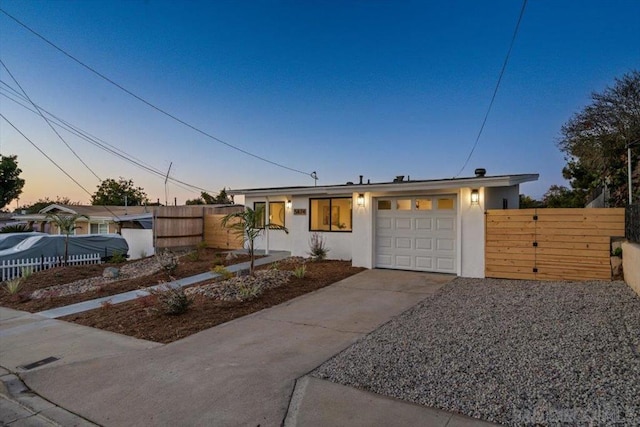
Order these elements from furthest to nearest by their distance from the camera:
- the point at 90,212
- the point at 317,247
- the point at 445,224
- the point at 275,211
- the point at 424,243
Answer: the point at 90,212, the point at 275,211, the point at 317,247, the point at 424,243, the point at 445,224

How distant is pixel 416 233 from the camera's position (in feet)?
32.3

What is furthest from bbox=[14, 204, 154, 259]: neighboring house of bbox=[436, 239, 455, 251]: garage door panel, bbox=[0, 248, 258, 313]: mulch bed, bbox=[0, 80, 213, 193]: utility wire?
bbox=[436, 239, 455, 251]: garage door panel

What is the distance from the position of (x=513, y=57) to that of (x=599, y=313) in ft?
27.0

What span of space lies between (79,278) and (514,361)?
450 inches

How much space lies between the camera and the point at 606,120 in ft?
35.0

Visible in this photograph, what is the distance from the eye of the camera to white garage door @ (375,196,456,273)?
938 cm

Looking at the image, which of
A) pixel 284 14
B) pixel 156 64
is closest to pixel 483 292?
pixel 284 14

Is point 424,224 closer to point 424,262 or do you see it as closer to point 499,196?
point 424,262

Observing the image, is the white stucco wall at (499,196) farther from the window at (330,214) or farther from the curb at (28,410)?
the curb at (28,410)

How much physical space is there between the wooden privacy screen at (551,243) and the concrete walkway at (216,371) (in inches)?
142

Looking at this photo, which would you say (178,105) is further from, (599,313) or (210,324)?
(599,313)

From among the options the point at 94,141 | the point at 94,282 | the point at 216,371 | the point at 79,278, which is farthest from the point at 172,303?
the point at 94,141

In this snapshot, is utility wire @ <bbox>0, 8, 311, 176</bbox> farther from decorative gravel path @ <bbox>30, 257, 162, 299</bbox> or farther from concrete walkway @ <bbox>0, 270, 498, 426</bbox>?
concrete walkway @ <bbox>0, 270, 498, 426</bbox>

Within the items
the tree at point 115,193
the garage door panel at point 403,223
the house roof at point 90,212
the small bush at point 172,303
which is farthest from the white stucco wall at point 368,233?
the tree at point 115,193
